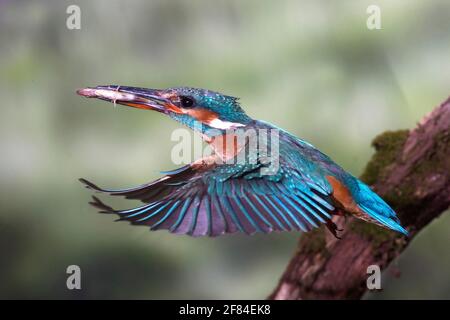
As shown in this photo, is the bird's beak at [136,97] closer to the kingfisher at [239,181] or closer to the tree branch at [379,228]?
the kingfisher at [239,181]

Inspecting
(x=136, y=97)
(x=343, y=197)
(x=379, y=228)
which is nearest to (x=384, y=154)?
(x=379, y=228)

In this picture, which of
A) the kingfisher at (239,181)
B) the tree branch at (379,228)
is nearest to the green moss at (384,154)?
the tree branch at (379,228)

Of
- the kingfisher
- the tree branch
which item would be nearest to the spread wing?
the kingfisher

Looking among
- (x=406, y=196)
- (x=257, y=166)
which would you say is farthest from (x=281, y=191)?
(x=406, y=196)

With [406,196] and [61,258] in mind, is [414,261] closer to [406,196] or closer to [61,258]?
[406,196]

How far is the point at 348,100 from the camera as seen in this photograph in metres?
2.75

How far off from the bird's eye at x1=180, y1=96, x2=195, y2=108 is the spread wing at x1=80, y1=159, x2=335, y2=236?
8 centimetres

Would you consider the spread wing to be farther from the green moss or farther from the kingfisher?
the green moss

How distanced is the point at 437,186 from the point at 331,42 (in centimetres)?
100

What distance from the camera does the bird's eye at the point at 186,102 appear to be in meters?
0.85

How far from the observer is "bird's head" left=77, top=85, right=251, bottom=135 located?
84 centimetres

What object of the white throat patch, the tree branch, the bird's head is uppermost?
the bird's head

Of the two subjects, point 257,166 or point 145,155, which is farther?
point 145,155

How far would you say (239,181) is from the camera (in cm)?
85
